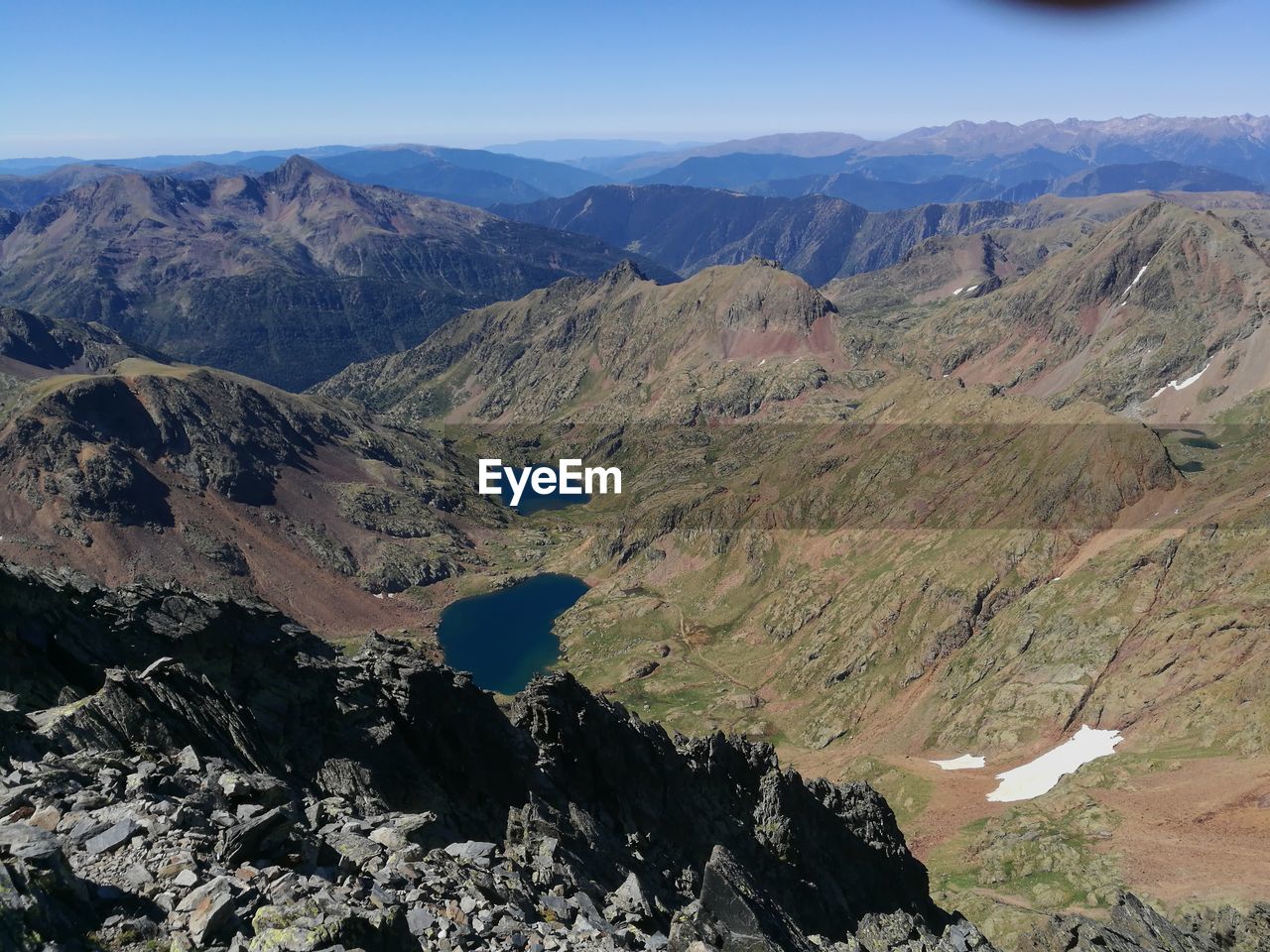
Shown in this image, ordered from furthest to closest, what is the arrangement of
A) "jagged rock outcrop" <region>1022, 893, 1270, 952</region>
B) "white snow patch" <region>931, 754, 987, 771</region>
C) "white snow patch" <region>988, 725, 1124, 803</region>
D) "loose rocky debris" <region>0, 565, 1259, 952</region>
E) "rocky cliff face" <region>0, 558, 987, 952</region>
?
1. "white snow patch" <region>931, 754, 987, 771</region>
2. "white snow patch" <region>988, 725, 1124, 803</region>
3. "jagged rock outcrop" <region>1022, 893, 1270, 952</region>
4. "rocky cliff face" <region>0, 558, 987, 952</region>
5. "loose rocky debris" <region>0, 565, 1259, 952</region>

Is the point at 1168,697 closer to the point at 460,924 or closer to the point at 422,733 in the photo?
the point at 422,733

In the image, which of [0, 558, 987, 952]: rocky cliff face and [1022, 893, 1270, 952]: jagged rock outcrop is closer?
[0, 558, 987, 952]: rocky cliff face

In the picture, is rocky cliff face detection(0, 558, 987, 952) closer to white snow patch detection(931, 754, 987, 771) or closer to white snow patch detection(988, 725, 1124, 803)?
white snow patch detection(988, 725, 1124, 803)

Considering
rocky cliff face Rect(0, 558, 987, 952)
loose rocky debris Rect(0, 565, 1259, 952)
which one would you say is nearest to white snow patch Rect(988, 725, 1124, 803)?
rocky cliff face Rect(0, 558, 987, 952)

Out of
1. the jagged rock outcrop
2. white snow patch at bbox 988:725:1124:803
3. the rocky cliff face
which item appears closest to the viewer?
the rocky cliff face

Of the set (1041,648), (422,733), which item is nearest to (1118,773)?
(1041,648)

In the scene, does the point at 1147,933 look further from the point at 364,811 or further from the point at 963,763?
the point at 963,763

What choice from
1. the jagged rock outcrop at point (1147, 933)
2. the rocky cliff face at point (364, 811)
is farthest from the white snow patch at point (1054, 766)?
the jagged rock outcrop at point (1147, 933)
